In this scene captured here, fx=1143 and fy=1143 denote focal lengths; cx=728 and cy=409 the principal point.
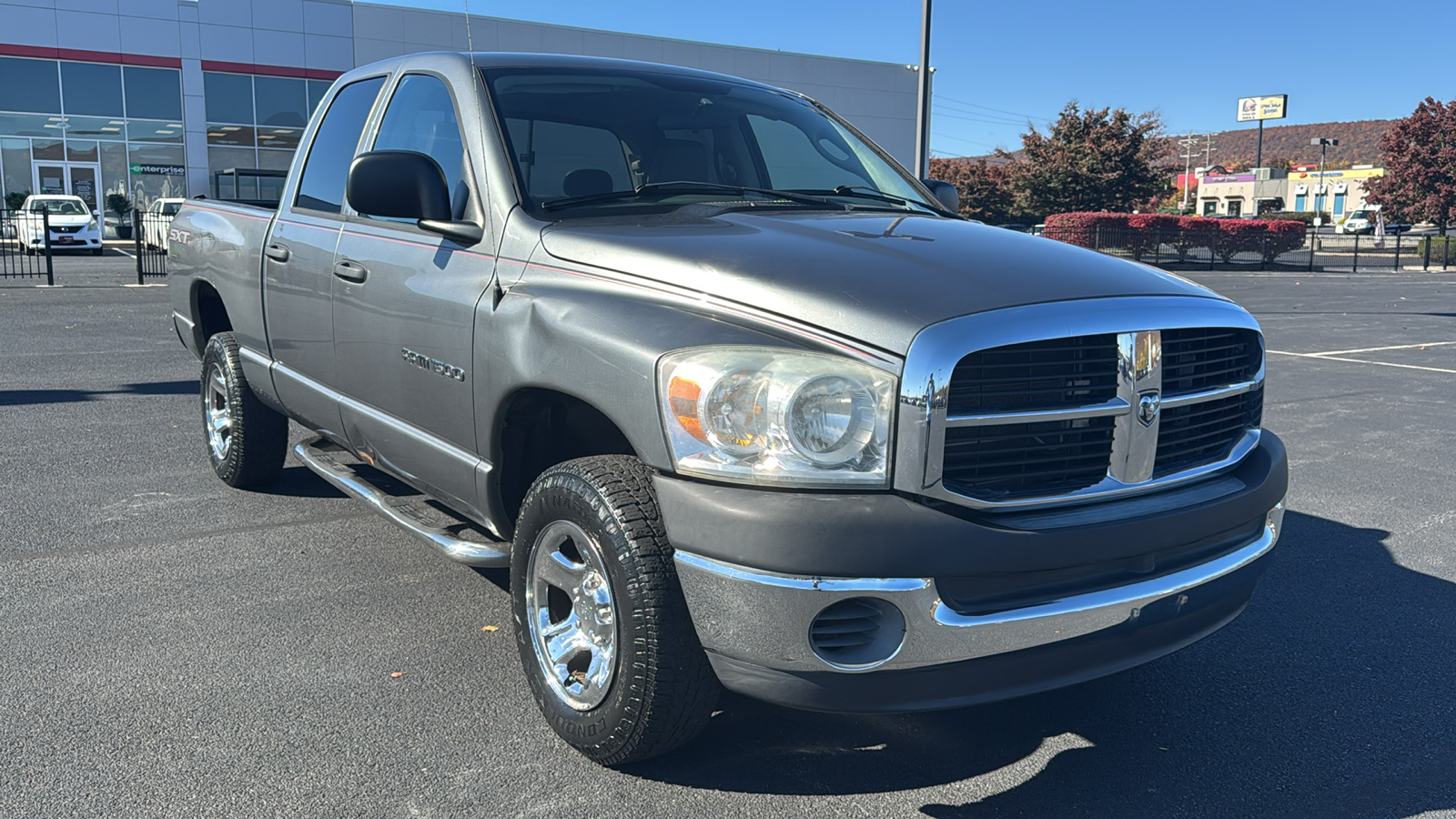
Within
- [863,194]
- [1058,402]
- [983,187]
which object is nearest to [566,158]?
[863,194]

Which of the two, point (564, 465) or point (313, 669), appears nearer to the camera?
point (564, 465)

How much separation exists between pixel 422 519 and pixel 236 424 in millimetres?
2130

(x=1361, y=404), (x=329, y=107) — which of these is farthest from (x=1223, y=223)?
(x=329, y=107)

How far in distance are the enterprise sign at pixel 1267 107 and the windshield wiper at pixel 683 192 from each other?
125 meters

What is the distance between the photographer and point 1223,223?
125ft

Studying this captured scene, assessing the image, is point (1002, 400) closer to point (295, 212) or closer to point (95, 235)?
point (295, 212)

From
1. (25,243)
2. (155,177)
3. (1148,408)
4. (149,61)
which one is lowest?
(25,243)

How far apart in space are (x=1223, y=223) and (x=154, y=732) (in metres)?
40.1

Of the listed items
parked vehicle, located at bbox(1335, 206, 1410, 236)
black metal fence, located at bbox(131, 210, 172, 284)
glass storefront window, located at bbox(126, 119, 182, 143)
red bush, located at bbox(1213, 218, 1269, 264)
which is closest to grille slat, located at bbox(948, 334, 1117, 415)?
black metal fence, located at bbox(131, 210, 172, 284)

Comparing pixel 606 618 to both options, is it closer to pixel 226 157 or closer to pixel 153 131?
pixel 226 157

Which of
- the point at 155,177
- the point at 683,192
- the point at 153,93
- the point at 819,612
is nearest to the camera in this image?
the point at 819,612

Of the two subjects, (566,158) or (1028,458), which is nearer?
(1028,458)

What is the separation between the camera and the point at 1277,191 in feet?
360

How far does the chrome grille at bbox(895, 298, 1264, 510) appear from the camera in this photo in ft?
8.07
